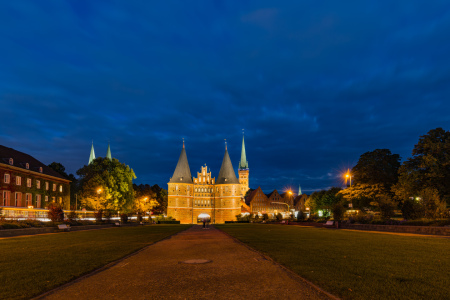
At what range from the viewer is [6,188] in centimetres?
4753

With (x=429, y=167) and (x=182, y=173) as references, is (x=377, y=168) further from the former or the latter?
(x=182, y=173)

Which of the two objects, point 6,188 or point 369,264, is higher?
point 6,188

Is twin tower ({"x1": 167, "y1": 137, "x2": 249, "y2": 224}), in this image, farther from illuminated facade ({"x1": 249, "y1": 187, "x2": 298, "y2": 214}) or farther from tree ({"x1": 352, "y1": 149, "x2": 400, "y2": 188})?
tree ({"x1": 352, "y1": 149, "x2": 400, "y2": 188})

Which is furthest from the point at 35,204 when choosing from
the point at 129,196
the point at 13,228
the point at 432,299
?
the point at 432,299

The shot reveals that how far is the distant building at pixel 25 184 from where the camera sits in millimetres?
47000

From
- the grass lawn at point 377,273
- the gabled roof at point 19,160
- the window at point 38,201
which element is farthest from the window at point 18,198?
the grass lawn at point 377,273

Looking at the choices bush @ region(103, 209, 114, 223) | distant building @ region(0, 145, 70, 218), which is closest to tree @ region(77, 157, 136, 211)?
bush @ region(103, 209, 114, 223)

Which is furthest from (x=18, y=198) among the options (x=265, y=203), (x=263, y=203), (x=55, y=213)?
(x=265, y=203)

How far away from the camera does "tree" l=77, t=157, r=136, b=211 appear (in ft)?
191

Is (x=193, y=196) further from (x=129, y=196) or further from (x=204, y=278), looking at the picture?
(x=204, y=278)

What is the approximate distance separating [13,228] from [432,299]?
3253 cm

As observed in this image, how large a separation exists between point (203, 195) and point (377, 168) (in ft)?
215

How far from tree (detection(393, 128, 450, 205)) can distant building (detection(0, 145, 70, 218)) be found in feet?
155

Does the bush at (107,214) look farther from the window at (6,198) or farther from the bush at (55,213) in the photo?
the window at (6,198)
